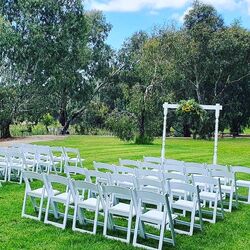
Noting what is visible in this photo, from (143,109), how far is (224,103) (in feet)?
52.2

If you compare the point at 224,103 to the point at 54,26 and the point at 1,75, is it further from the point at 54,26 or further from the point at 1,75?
the point at 1,75

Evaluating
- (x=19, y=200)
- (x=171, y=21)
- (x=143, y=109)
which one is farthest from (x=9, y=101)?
(x=19, y=200)

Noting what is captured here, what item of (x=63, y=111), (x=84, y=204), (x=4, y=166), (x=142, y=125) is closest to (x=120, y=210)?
(x=84, y=204)

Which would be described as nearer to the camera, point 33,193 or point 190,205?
point 190,205

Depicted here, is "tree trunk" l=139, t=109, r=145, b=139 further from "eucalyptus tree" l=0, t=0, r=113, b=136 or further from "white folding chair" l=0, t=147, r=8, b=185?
"white folding chair" l=0, t=147, r=8, b=185

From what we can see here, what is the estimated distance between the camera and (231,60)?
119 ft

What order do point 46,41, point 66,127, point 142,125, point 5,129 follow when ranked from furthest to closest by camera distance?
point 66,127, point 5,129, point 46,41, point 142,125

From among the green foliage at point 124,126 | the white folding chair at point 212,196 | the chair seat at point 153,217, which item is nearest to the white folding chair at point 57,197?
the chair seat at point 153,217

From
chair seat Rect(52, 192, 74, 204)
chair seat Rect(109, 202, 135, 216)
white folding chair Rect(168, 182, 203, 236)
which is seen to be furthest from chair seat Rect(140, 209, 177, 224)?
chair seat Rect(52, 192, 74, 204)

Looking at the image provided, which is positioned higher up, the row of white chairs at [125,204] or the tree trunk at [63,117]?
the tree trunk at [63,117]

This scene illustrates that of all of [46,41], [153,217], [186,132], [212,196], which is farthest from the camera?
[186,132]

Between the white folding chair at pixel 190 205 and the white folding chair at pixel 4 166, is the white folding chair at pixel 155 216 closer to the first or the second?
the white folding chair at pixel 190 205

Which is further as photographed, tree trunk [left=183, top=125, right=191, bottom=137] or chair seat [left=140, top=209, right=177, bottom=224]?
tree trunk [left=183, top=125, right=191, bottom=137]

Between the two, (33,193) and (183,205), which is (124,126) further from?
(183,205)
